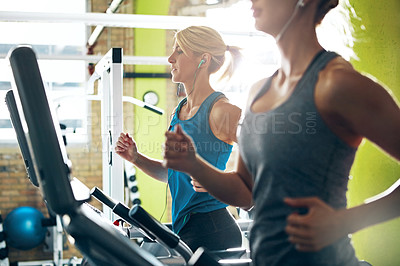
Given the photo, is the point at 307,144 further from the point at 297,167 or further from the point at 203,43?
the point at 203,43

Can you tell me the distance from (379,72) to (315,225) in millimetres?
1446

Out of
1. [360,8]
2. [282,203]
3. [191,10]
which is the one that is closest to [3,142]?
[191,10]

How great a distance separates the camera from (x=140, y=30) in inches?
212

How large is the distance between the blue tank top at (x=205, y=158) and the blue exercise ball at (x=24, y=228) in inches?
133

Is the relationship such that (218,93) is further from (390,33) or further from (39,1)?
(39,1)

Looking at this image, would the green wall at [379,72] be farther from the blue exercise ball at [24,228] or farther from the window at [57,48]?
the window at [57,48]

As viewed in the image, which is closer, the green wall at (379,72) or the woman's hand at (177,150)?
the woman's hand at (177,150)

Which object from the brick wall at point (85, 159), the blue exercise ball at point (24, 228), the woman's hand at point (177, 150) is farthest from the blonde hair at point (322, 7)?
the brick wall at point (85, 159)

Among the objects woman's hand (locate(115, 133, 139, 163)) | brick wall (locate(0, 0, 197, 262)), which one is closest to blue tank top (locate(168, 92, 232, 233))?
woman's hand (locate(115, 133, 139, 163))

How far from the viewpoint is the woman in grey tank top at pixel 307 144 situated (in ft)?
2.16

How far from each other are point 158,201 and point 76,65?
1.91 metres

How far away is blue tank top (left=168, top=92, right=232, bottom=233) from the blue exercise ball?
3390mm

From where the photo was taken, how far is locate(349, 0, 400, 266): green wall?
187cm

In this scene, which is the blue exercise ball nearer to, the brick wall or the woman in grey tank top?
the brick wall
